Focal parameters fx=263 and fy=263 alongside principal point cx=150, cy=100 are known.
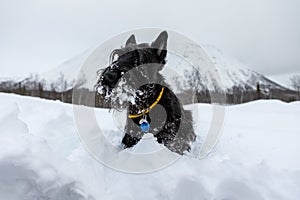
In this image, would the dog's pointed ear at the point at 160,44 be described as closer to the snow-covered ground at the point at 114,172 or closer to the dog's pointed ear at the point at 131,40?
the dog's pointed ear at the point at 131,40

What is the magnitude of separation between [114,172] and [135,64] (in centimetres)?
154

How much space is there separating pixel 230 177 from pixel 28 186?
1.85m

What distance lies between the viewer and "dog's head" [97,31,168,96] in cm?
341

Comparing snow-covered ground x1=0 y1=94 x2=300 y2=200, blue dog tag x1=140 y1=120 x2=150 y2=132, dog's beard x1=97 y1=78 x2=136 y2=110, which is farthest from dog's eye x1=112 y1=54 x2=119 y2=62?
snow-covered ground x1=0 y1=94 x2=300 y2=200

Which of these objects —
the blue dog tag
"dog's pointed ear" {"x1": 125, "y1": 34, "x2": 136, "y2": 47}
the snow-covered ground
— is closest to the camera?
the snow-covered ground

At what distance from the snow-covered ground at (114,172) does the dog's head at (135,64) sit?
2.85 feet

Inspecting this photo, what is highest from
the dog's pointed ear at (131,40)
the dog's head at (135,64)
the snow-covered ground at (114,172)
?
the dog's pointed ear at (131,40)

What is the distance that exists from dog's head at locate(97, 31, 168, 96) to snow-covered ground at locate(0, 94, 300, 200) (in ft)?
2.85

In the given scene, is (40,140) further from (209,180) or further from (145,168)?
(209,180)

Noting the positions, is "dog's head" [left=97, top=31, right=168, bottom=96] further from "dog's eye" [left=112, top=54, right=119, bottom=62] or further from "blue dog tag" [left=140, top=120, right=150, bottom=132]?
"blue dog tag" [left=140, top=120, right=150, bottom=132]

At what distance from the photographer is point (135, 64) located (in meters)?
3.66

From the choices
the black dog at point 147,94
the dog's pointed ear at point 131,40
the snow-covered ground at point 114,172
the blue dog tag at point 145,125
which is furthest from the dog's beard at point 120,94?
the dog's pointed ear at point 131,40

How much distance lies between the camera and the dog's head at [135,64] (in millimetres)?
3414

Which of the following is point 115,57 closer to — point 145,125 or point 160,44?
point 160,44
